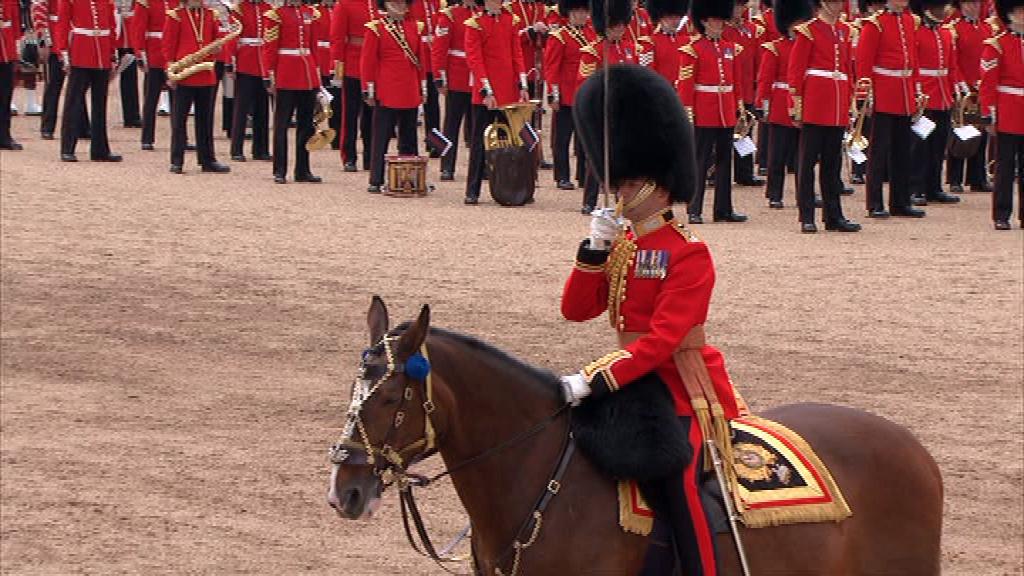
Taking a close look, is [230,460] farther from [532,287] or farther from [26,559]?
[532,287]

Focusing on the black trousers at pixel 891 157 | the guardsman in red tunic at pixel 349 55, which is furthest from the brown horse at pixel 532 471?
the guardsman in red tunic at pixel 349 55

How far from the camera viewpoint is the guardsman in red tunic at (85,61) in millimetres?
15805

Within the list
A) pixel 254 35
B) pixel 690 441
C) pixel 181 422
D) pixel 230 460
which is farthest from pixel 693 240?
pixel 254 35

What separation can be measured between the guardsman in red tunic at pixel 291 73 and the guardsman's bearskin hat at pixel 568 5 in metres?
2.02

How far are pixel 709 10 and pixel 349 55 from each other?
3.68 m

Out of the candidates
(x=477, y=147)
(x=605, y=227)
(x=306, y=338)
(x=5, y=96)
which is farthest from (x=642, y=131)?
(x=5, y=96)

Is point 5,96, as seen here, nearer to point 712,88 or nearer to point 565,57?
point 565,57

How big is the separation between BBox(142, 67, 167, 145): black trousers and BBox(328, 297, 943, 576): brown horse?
12360 mm

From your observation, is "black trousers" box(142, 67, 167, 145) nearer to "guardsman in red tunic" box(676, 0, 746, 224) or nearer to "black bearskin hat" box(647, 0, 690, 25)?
"black bearskin hat" box(647, 0, 690, 25)

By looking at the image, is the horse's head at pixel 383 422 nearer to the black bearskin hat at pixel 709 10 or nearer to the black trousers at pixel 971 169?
the black bearskin hat at pixel 709 10

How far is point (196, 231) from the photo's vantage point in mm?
12430

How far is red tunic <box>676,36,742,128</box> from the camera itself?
13289 millimetres

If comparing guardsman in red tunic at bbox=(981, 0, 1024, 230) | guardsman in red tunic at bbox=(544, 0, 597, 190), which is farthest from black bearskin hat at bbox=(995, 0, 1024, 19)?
guardsman in red tunic at bbox=(544, 0, 597, 190)

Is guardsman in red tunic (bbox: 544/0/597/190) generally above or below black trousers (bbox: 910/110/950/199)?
above
